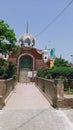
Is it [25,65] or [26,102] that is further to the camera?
[25,65]

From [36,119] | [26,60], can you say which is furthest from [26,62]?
[36,119]

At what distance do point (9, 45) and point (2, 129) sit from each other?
22.3 metres

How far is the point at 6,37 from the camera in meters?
30.9

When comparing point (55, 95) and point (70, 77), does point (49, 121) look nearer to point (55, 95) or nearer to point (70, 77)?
point (55, 95)

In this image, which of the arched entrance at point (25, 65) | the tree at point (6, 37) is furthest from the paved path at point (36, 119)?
the arched entrance at point (25, 65)

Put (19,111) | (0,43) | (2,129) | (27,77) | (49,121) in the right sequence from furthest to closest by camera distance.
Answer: (27,77), (0,43), (19,111), (49,121), (2,129)

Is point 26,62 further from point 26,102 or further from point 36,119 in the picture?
point 36,119

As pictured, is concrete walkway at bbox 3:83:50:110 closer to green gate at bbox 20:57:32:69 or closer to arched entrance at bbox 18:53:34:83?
arched entrance at bbox 18:53:34:83

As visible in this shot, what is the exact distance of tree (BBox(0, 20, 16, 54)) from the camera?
3058 centimetres

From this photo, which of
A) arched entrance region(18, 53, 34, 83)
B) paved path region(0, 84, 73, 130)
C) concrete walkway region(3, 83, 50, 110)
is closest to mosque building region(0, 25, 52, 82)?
arched entrance region(18, 53, 34, 83)

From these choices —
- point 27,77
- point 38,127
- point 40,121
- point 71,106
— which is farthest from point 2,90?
point 27,77

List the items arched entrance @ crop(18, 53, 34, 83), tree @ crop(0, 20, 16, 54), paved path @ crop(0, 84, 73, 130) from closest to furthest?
paved path @ crop(0, 84, 73, 130)
tree @ crop(0, 20, 16, 54)
arched entrance @ crop(18, 53, 34, 83)

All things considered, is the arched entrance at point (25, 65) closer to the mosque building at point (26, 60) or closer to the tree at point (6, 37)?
the mosque building at point (26, 60)

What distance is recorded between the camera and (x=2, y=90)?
1559 centimetres
